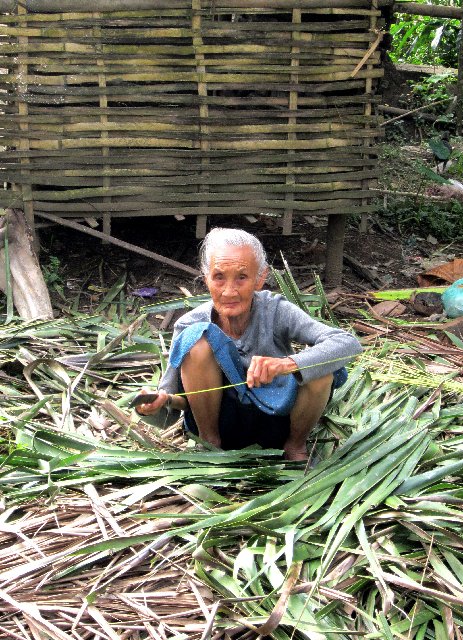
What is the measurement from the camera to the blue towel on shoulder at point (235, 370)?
9.60ft

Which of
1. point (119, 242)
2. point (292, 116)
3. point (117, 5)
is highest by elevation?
point (117, 5)

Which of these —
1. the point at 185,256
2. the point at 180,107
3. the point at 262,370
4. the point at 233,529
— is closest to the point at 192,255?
the point at 185,256

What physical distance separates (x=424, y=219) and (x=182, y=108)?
7.85ft

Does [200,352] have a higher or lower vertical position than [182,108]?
lower

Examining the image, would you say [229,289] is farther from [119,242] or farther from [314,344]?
[119,242]

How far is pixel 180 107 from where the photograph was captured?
539cm

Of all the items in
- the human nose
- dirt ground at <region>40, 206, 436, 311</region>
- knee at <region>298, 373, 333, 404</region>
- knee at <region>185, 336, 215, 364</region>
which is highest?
the human nose

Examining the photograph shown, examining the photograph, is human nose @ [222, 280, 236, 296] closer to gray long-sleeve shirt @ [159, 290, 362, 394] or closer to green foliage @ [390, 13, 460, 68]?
gray long-sleeve shirt @ [159, 290, 362, 394]

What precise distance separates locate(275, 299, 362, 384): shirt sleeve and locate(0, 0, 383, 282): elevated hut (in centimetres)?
240

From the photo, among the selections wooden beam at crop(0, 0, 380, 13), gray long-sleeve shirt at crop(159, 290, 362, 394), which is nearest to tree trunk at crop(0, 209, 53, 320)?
wooden beam at crop(0, 0, 380, 13)

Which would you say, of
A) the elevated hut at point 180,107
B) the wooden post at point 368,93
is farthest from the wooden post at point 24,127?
the wooden post at point 368,93

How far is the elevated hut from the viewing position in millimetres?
5184

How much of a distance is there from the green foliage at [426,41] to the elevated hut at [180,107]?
5.26 metres

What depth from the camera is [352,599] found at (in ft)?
7.76
